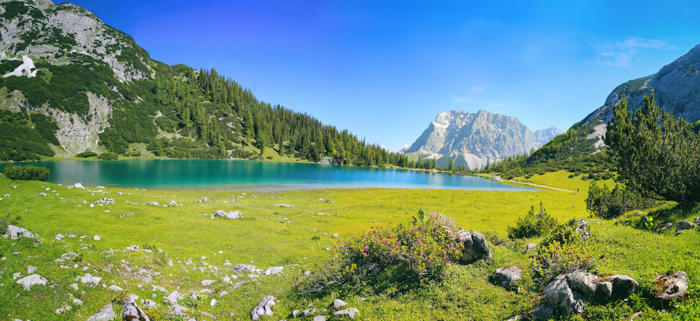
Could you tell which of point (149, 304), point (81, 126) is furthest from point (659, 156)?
point (81, 126)

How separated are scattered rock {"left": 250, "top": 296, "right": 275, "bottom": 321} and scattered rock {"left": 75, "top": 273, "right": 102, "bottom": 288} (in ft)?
18.4

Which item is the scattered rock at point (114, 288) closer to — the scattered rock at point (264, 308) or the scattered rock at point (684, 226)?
the scattered rock at point (264, 308)

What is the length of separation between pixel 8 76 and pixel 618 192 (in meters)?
270

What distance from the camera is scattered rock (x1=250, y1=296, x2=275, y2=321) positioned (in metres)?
10.7

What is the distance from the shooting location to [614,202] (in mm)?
21297

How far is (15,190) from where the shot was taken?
877 inches

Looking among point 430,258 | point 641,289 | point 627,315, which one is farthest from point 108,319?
point 641,289

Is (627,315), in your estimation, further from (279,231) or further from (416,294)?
(279,231)

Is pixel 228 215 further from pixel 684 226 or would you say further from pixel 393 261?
pixel 684 226

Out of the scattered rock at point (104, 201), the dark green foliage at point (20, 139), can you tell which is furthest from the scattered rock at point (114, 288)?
the dark green foliage at point (20, 139)

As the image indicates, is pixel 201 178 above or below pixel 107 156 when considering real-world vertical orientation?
below

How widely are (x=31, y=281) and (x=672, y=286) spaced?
59.2ft

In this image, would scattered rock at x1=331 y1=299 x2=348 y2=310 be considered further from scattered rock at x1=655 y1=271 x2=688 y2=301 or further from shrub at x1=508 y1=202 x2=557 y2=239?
shrub at x1=508 y1=202 x2=557 y2=239

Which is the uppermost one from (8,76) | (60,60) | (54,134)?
(60,60)
